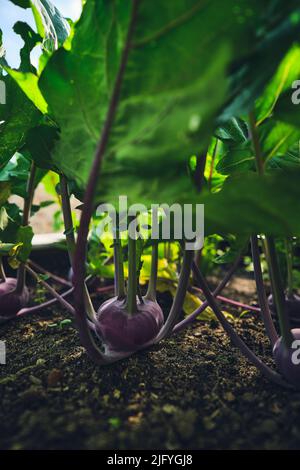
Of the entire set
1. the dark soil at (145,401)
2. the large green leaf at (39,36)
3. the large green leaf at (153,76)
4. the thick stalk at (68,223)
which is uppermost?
the large green leaf at (39,36)

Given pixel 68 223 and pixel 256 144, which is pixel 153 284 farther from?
pixel 256 144

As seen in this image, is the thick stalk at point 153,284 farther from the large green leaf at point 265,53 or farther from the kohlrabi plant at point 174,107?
the large green leaf at point 265,53

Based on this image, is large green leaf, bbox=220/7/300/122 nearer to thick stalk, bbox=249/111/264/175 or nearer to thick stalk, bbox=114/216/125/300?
thick stalk, bbox=249/111/264/175

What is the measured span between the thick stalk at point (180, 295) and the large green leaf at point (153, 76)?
17 centimetres

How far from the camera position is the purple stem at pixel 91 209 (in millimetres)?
384

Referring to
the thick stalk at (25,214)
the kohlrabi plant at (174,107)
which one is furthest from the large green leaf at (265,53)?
the thick stalk at (25,214)

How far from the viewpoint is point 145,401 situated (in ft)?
1.77

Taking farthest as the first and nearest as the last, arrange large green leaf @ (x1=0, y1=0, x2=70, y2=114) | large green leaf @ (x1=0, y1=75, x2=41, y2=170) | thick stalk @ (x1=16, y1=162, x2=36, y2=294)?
thick stalk @ (x1=16, y1=162, x2=36, y2=294), large green leaf @ (x1=0, y1=75, x2=41, y2=170), large green leaf @ (x1=0, y1=0, x2=70, y2=114)

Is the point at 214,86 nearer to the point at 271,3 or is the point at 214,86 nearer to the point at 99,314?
the point at 271,3

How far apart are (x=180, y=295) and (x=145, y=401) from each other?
0.17 m

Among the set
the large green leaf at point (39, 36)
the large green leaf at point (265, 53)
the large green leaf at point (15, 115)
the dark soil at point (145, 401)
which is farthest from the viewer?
the large green leaf at point (15, 115)

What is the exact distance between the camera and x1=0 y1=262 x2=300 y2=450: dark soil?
466 millimetres

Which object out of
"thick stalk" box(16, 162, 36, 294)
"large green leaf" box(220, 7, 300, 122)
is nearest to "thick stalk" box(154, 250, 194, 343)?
"large green leaf" box(220, 7, 300, 122)

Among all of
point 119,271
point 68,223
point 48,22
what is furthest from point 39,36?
point 119,271
